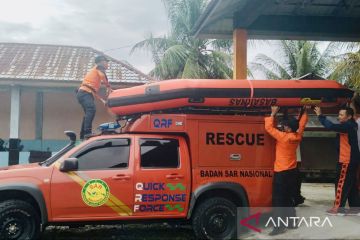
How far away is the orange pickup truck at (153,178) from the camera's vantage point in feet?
18.9

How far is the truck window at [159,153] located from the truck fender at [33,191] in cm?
138

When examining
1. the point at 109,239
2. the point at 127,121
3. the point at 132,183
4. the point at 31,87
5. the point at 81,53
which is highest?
the point at 81,53

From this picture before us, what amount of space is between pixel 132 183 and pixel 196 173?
906 millimetres

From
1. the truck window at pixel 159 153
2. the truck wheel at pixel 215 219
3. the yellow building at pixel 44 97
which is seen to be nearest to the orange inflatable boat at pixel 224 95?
the truck window at pixel 159 153

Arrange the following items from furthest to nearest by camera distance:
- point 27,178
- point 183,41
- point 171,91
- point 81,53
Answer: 1. point 183,41
2. point 81,53
3. point 171,91
4. point 27,178

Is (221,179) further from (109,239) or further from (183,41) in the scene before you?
(183,41)

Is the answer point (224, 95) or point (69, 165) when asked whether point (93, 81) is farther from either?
point (224, 95)

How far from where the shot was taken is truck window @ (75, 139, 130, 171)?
6.01 metres

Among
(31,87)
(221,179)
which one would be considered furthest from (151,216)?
(31,87)

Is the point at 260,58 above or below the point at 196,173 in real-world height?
above

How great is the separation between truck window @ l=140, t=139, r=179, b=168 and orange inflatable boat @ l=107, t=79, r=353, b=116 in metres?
0.47

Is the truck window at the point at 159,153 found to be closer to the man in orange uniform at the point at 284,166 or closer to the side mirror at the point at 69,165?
the side mirror at the point at 69,165

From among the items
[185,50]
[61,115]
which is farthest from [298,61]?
[61,115]

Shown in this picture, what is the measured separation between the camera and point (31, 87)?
13.4 m
